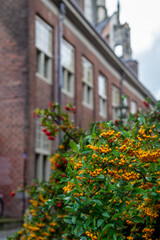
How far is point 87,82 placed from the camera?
60.4 ft

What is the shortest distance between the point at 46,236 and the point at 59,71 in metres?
9.95

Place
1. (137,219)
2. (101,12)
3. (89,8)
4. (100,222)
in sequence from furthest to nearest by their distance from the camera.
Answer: (101,12), (89,8), (137,219), (100,222)

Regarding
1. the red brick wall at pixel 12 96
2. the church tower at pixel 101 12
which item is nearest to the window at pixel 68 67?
the red brick wall at pixel 12 96

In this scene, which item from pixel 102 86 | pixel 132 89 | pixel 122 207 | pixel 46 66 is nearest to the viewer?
pixel 122 207

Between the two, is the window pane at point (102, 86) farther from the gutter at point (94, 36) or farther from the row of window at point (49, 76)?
the gutter at point (94, 36)

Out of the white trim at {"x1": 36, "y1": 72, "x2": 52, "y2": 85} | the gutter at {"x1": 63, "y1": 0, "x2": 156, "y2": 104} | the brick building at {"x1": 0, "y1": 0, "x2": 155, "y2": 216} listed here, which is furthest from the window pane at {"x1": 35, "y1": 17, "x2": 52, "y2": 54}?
the gutter at {"x1": 63, "y1": 0, "x2": 156, "y2": 104}

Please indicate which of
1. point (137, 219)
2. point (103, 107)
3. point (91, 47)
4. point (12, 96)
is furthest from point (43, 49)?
point (137, 219)

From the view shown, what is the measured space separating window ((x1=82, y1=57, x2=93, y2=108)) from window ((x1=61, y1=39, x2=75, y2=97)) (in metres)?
1.40

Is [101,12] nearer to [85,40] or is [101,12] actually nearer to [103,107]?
[103,107]

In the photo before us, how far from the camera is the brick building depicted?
12078 mm

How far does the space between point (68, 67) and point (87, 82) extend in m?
2.39

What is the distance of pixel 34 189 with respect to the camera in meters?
5.78

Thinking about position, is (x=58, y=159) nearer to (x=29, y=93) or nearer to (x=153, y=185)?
(x=153, y=185)

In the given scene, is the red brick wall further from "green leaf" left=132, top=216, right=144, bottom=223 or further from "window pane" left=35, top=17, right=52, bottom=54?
"green leaf" left=132, top=216, right=144, bottom=223
